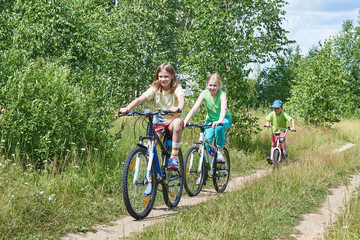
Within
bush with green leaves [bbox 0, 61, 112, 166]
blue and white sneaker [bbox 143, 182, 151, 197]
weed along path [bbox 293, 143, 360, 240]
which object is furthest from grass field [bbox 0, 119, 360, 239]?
blue and white sneaker [bbox 143, 182, 151, 197]

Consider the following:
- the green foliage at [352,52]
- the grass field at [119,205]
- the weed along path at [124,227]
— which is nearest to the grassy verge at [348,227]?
the grass field at [119,205]

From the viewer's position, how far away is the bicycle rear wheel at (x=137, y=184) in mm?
4582

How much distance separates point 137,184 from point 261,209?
1.74m

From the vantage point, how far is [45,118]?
20.8ft

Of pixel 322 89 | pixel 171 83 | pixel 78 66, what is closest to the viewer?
pixel 171 83

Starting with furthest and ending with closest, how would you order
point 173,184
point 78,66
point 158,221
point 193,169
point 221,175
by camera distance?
point 78,66 < point 221,175 < point 193,169 < point 173,184 < point 158,221

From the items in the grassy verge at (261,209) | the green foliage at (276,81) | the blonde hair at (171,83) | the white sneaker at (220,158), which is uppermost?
the green foliage at (276,81)

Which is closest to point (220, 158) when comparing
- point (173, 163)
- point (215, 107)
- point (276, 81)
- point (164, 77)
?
point (215, 107)

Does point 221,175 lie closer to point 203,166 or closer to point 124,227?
point 203,166

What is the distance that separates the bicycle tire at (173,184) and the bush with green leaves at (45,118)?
1668mm

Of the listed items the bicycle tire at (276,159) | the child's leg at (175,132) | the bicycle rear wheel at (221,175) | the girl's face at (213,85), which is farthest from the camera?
the bicycle tire at (276,159)

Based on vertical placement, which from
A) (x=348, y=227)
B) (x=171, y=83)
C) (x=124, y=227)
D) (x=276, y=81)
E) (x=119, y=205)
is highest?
(x=276, y=81)

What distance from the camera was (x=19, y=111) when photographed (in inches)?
248

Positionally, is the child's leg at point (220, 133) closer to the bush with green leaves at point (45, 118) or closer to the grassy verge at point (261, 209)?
the grassy verge at point (261, 209)
